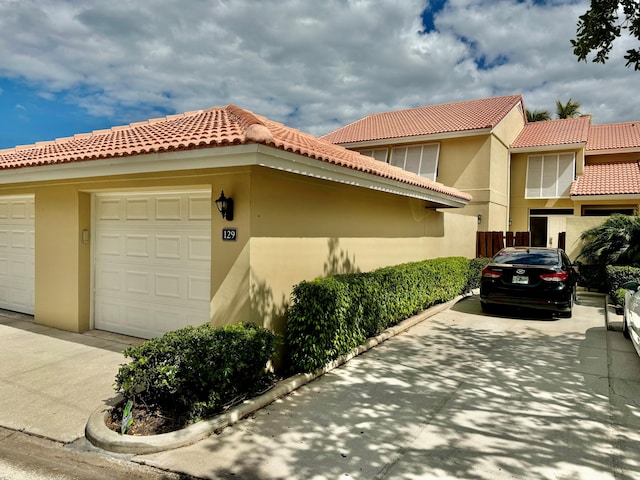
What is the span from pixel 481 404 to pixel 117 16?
10093mm

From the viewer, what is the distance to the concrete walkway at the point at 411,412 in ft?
11.7

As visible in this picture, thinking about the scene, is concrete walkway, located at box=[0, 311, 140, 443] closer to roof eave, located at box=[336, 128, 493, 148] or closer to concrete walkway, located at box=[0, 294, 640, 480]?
concrete walkway, located at box=[0, 294, 640, 480]

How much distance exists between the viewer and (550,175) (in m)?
20.1

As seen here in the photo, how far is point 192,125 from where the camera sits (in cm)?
684

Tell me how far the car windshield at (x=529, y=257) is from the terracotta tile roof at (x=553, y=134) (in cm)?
1214

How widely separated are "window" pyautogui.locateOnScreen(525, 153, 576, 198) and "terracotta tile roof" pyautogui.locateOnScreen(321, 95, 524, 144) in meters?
3.16

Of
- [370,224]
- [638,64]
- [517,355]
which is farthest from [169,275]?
[638,64]

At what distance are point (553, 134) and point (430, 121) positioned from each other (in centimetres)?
653

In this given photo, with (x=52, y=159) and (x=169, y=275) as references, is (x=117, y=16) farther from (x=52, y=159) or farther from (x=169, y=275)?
(x=169, y=275)

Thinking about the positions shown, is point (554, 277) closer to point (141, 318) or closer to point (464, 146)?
point (141, 318)

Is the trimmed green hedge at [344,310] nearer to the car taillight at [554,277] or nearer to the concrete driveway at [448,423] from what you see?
the concrete driveway at [448,423]

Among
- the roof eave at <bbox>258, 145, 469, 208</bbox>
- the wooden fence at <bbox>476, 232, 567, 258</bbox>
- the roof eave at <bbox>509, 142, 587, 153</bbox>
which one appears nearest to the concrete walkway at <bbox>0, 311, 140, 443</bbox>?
the roof eave at <bbox>258, 145, 469, 208</bbox>

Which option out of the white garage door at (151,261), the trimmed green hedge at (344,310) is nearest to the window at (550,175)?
the trimmed green hedge at (344,310)

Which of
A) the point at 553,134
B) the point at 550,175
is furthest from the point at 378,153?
the point at 553,134
